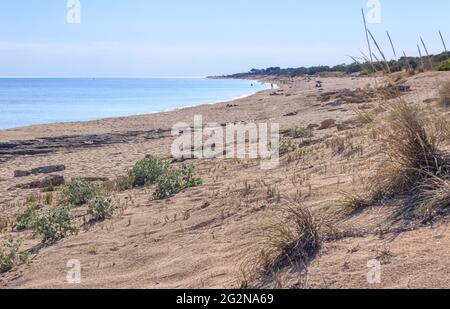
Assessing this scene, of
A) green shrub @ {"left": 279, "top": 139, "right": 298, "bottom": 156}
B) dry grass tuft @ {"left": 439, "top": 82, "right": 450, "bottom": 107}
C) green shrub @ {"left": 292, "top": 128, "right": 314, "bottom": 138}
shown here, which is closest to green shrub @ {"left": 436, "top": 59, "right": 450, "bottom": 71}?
green shrub @ {"left": 292, "top": 128, "right": 314, "bottom": 138}

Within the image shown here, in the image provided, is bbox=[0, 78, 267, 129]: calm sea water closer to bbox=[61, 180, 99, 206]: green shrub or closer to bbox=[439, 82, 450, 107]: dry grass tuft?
bbox=[61, 180, 99, 206]: green shrub

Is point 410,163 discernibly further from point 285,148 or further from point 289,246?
point 285,148

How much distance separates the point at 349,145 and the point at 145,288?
160 inches

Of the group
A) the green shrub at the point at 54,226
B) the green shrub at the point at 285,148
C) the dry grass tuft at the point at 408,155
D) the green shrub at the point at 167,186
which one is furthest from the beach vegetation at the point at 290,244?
the green shrub at the point at 285,148

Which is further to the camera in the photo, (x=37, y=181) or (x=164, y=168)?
(x=37, y=181)

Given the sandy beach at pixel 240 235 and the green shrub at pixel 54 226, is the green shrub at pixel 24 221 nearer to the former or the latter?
the sandy beach at pixel 240 235

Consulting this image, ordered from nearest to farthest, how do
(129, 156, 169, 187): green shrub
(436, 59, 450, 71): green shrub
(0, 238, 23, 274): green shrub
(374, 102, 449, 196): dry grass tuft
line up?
1. (374, 102, 449, 196): dry grass tuft
2. (0, 238, 23, 274): green shrub
3. (129, 156, 169, 187): green shrub
4. (436, 59, 450, 71): green shrub

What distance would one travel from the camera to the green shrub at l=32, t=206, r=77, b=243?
5715 millimetres

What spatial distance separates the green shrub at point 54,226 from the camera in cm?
571

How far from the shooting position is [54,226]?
5918 mm

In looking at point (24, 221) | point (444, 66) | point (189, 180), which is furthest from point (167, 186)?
point (444, 66)

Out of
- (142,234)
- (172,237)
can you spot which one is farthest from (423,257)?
(142,234)
